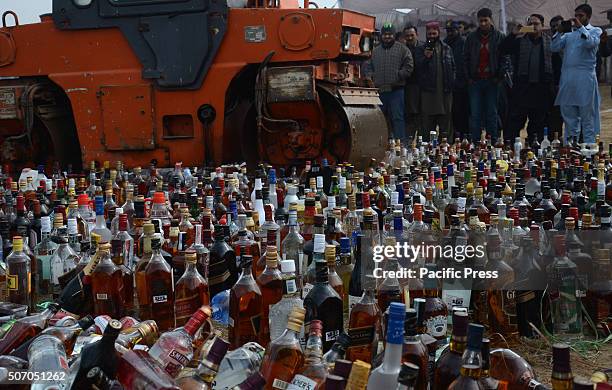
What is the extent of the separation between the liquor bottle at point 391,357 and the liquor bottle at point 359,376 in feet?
0.39

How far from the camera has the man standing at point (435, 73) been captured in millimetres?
11977

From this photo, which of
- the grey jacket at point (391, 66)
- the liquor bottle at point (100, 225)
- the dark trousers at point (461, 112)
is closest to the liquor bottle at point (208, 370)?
the liquor bottle at point (100, 225)

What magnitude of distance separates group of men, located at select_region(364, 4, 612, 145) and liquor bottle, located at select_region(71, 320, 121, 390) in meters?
9.38

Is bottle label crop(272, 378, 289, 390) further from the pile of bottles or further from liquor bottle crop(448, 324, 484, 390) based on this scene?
liquor bottle crop(448, 324, 484, 390)

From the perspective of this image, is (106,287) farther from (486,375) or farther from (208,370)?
(486,375)

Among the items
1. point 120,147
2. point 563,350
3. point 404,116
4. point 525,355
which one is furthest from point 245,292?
point 404,116

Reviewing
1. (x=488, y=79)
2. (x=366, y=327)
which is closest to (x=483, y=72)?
(x=488, y=79)

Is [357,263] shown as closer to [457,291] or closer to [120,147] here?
[457,291]

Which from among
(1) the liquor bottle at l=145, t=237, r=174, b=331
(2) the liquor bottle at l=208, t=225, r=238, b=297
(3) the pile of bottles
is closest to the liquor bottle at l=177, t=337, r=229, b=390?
(3) the pile of bottles

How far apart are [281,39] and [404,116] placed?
165 inches

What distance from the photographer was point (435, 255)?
14.1 feet

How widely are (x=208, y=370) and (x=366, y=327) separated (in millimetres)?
791

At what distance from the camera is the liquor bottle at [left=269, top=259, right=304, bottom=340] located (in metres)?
3.36

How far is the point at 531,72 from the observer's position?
37.9 ft
